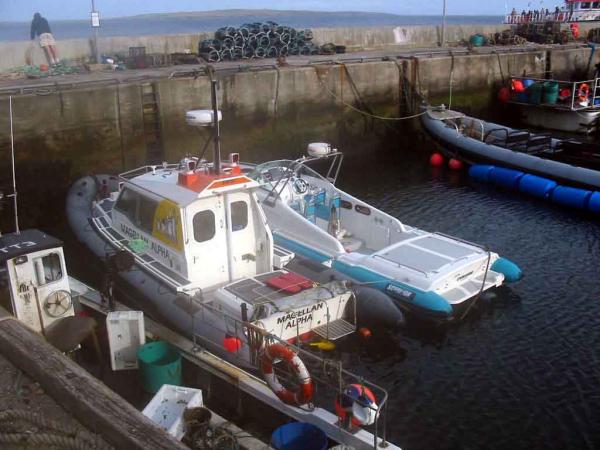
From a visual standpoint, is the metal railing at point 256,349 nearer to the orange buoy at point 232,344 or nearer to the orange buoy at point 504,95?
the orange buoy at point 232,344

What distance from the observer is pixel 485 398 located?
312 inches

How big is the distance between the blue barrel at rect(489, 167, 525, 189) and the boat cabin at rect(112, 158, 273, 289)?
10.2 meters

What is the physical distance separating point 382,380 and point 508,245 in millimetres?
6062

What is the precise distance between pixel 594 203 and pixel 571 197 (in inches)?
25.0

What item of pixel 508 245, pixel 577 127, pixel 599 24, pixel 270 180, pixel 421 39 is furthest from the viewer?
pixel 599 24

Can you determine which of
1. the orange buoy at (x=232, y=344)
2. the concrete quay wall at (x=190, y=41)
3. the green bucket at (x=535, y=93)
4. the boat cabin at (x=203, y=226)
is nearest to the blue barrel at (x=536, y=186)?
the green bucket at (x=535, y=93)

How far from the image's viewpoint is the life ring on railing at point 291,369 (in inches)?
261

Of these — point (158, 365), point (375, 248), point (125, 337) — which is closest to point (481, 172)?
point (375, 248)

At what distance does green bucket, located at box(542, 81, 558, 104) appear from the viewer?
80.4 ft

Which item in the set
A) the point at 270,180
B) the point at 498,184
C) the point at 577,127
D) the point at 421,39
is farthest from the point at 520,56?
the point at 270,180

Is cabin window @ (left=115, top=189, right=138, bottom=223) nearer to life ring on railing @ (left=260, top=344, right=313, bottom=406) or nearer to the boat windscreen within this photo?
the boat windscreen

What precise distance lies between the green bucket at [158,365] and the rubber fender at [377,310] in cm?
292

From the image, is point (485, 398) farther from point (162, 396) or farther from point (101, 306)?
point (101, 306)

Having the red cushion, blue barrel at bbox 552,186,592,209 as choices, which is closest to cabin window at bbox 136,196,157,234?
the red cushion
